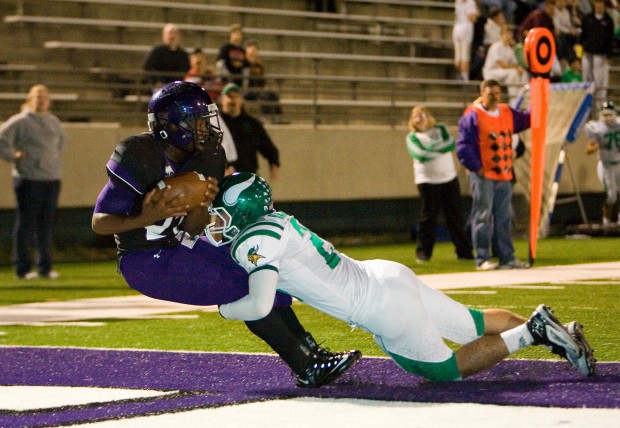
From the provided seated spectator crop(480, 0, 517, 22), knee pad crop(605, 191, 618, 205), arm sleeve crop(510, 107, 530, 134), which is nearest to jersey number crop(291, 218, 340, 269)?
arm sleeve crop(510, 107, 530, 134)

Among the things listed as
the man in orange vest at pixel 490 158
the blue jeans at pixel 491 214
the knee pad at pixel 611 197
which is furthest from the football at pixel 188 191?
the knee pad at pixel 611 197

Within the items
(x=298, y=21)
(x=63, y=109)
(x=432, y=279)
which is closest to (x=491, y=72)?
(x=298, y=21)

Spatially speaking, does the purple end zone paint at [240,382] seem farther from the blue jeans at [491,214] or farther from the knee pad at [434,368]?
the blue jeans at [491,214]

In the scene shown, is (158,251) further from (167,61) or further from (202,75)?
(167,61)

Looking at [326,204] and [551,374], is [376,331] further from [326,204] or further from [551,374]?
[326,204]

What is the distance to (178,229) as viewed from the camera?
5.77m

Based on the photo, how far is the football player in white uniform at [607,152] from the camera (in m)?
18.6

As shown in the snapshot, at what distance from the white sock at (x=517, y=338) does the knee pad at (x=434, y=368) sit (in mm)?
235

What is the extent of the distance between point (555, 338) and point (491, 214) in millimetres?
7038

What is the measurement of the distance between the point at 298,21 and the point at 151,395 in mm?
15738

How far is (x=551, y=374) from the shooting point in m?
5.77

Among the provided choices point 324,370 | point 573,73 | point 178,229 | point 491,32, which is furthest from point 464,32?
→ point 324,370

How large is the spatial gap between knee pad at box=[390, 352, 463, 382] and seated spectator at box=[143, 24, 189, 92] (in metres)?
10.7

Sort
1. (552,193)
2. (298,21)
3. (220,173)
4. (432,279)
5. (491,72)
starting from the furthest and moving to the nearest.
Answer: (298,21) → (491,72) → (552,193) → (432,279) → (220,173)
